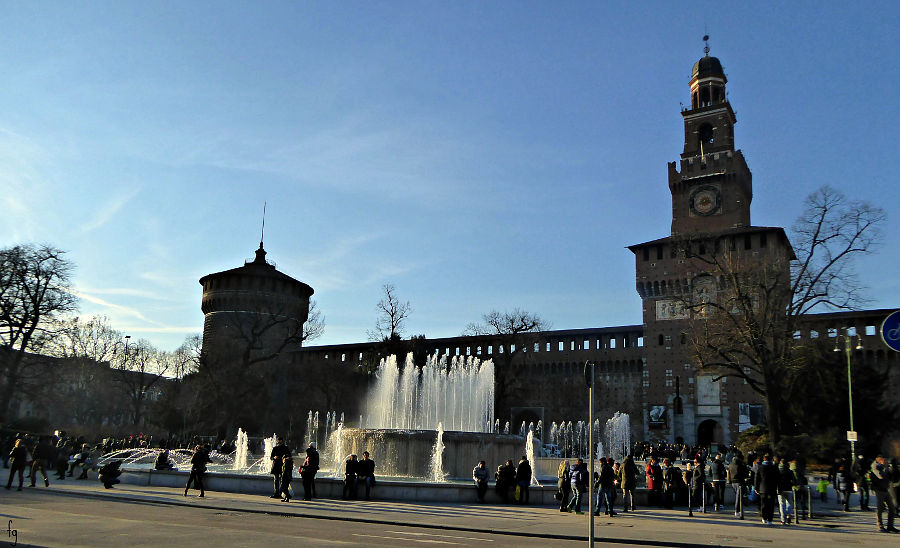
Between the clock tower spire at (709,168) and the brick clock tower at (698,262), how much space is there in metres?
0.08

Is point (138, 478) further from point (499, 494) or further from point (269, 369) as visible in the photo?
point (269, 369)

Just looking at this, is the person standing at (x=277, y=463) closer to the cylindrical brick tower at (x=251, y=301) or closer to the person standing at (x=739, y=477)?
the person standing at (x=739, y=477)

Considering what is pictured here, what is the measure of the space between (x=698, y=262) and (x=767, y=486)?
4135cm

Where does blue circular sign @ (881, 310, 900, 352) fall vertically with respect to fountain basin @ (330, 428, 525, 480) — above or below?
above

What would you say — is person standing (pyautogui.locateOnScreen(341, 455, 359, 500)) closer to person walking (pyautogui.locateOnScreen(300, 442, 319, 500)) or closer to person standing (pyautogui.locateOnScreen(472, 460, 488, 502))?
person walking (pyautogui.locateOnScreen(300, 442, 319, 500))

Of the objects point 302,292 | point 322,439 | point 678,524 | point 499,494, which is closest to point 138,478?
point 499,494

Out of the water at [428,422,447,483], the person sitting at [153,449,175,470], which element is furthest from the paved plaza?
the water at [428,422,447,483]

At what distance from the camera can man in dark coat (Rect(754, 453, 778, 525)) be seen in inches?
523

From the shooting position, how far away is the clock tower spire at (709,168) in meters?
54.8

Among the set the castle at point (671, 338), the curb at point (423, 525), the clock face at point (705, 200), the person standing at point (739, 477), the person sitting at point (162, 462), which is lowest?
the curb at point (423, 525)

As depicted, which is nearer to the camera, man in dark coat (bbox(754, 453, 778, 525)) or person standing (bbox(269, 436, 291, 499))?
man in dark coat (bbox(754, 453, 778, 525))

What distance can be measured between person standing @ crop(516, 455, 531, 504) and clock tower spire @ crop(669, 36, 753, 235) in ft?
140

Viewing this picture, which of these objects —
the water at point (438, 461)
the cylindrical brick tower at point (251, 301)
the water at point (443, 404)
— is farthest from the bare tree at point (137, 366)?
the water at point (438, 461)

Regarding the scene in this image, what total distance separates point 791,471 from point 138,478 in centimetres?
1565
